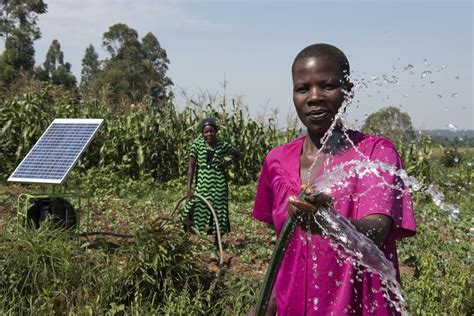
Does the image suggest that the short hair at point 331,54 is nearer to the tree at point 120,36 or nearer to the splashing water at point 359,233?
the splashing water at point 359,233

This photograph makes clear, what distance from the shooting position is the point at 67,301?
11.6 feet

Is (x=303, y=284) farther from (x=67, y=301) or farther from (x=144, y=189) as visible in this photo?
(x=144, y=189)

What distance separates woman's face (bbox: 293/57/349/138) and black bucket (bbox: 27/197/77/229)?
128 inches

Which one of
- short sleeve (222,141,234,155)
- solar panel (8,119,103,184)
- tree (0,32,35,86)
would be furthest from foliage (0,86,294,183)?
tree (0,32,35,86)

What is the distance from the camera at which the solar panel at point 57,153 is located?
452 centimetres

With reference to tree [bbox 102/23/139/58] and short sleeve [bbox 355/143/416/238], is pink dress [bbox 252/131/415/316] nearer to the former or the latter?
short sleeve [bbox 355/143/416/238]

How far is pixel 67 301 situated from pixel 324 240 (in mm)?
2489

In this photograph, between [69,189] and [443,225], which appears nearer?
[443,225]

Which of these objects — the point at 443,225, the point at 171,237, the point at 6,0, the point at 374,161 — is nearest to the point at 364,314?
the point at 374,161

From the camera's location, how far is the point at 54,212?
4.54m

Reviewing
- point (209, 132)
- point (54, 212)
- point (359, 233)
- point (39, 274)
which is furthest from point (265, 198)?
point (209, 132)

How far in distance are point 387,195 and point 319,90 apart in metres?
0.35

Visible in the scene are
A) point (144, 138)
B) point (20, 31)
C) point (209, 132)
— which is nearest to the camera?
point (209, 132)

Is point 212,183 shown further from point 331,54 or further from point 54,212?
point 331,54
